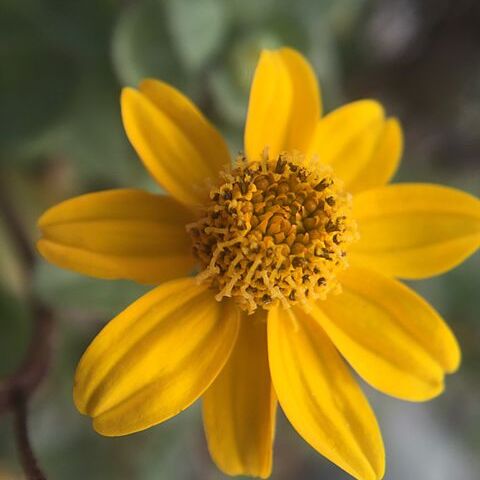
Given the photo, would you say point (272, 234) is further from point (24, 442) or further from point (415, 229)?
point (24, 442)

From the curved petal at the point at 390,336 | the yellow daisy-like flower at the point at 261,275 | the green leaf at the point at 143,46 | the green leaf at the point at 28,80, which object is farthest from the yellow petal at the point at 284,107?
the green leaf at the point at 28,80

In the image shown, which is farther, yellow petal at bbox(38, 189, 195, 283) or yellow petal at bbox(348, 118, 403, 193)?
yellow petal at bbox(348, 118, 403, 193)

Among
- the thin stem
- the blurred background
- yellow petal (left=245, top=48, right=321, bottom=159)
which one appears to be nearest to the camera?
the thin stem

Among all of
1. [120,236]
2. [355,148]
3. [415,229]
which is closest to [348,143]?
[355,148]

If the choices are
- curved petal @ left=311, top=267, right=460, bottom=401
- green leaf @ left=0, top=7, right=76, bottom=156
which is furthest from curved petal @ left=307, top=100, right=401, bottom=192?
green leaf @ left=0, top=7, right=76, bottom=156

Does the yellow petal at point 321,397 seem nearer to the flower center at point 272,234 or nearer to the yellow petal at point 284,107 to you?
the flower center at point 272,234

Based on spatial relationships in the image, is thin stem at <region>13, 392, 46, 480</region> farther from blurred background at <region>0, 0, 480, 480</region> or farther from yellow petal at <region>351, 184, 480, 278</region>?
yellow petal at <region>351, 184, 480, 278</region>

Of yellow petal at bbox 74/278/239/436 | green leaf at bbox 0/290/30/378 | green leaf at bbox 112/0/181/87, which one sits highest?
green leaf at bbox 112/0/181/87
